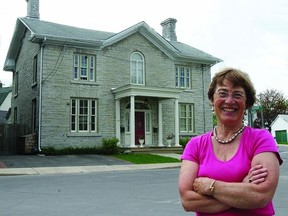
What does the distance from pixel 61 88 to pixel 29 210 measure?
655 inches

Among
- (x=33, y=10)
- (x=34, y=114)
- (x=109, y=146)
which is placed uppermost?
(x=33, y=10)

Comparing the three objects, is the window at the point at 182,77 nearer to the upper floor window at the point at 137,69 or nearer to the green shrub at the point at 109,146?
the upper floor window at the point at 137,69

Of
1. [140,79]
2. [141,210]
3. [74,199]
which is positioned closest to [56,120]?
[140,79]

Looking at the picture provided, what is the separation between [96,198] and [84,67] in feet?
54.9

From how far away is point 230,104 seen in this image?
2.49 m

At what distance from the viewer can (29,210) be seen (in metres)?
7.13

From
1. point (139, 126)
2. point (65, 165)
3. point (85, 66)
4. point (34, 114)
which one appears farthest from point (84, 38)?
point (65, 165)

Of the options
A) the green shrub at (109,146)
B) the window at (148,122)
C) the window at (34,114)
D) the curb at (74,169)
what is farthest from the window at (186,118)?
the window at (34,114)

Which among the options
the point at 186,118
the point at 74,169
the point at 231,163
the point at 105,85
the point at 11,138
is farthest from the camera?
the point at 186,118

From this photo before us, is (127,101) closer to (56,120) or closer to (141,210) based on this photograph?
(56,120)

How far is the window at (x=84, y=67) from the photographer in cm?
2416

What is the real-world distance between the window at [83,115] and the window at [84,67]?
4.88 ft

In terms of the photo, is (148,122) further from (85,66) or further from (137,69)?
Result: (85,66)

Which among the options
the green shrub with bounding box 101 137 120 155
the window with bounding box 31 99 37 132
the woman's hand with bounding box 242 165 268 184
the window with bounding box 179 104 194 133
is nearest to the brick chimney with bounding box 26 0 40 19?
the window with bounding box 31 99 37 132
